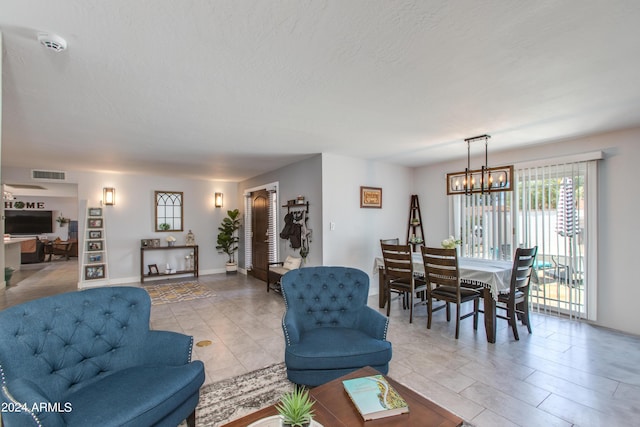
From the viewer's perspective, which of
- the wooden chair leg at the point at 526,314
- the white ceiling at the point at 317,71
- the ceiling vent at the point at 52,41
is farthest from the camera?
the wooden chair leg at the point at 526,314

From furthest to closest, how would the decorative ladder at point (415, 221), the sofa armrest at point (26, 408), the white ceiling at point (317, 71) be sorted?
1. the decorative ladder at point (415, 221)
2. the white ceiling at point (317, 71)
3. the sofa armrest at point (26, 408)

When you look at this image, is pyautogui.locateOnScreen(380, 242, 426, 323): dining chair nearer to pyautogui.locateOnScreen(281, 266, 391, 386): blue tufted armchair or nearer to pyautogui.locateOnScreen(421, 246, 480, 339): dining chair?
pyautogui.locateOnScreen(421, 246, 480, 339): dining chair

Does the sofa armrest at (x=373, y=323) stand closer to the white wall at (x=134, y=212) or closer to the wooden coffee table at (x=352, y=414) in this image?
the wooden coffee table at (x=352, y=414)

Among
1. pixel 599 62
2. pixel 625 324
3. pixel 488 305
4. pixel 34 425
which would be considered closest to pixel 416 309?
pixel 488 305

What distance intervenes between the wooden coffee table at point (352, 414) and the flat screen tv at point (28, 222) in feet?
45.4

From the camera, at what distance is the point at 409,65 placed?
2121 mm

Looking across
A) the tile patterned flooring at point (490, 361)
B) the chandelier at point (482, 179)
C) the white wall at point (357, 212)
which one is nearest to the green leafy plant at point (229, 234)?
the tile patterned flooring at point (490, 361)

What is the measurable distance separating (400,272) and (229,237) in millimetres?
4985

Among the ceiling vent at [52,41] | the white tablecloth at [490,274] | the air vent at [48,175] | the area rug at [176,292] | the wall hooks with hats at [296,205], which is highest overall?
the ceiling vent at [52,41]

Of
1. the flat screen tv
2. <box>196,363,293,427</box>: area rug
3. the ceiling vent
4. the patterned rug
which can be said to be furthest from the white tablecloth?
the flat screen tv

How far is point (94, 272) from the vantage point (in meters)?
6.34

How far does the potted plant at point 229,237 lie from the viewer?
763 cm

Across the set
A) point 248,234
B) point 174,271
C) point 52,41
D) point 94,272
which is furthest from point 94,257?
point 52,41

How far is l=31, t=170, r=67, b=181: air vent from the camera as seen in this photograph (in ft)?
19.4
